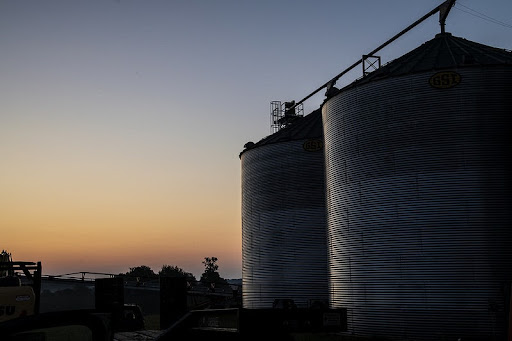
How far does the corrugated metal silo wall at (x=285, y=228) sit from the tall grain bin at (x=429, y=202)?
636cm

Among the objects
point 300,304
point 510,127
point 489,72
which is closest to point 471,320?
point 510,127

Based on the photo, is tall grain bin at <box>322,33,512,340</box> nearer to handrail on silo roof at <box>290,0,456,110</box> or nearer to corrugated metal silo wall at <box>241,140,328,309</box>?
handrail on silo roof at <box>290,0,456,110</box>

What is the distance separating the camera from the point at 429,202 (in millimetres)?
25172

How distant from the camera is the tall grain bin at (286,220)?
115ft

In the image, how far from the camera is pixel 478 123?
25.4m

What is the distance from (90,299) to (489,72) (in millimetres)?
94563

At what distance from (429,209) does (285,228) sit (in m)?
12.8

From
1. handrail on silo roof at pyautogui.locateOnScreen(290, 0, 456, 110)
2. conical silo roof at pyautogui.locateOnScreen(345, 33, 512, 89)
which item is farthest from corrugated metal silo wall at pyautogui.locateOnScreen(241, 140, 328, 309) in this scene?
conical silo roof at pyautogui.locateOnScreen(345, 33, 512, 89)

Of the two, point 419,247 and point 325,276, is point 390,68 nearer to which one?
point 419,247

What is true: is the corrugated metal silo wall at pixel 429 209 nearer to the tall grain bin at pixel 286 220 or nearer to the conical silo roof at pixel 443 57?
the conical silo roof at pixel 443 57

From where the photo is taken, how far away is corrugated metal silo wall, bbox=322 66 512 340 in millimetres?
24312

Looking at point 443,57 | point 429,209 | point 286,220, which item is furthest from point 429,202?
point 286,220

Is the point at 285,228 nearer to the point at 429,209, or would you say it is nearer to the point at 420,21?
the point at 429,209

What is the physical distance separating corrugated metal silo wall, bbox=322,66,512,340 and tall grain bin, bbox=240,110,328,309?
677cm
